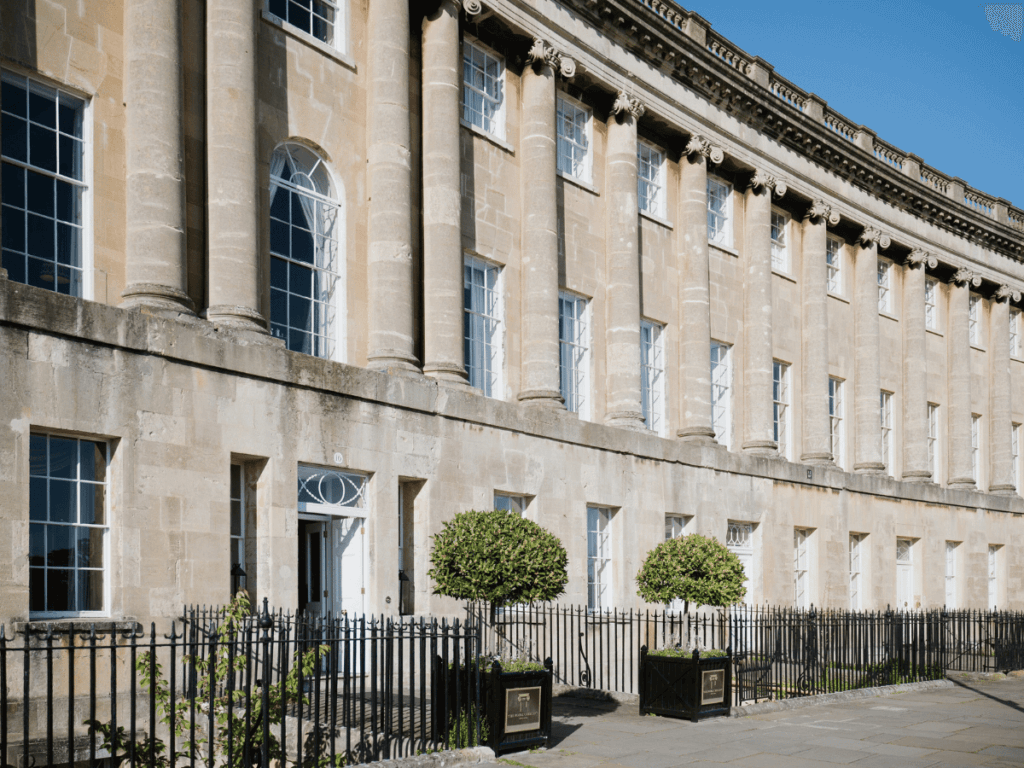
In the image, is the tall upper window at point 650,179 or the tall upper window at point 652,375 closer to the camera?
the tall upper window at point 652,375

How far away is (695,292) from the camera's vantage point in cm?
2439

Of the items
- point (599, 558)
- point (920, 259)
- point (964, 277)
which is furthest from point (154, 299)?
point (964, 277)

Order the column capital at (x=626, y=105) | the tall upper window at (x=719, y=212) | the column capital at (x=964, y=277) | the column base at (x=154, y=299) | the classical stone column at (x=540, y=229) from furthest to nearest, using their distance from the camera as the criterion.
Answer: the column capital at (x=964, y=277) → the tall upper window at (x=719, y=212) → the column capital at (x=626, y=105) → the classical stone column at (x=540, y=229) → the column base at (x=154, y=299)

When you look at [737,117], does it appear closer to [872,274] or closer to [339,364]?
[872,274]

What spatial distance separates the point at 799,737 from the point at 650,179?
14328mm

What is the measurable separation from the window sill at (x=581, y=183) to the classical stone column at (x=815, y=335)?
Answer: 836 centimetres

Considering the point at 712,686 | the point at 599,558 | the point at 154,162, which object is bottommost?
the point at 712,686

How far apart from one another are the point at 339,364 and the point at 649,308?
10.1 metres

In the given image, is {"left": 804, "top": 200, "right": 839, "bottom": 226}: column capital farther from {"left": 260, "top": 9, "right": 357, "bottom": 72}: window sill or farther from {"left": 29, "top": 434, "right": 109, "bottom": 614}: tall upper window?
{"left": 29, "top": 434, "right": 109, "bottom": 614}: tall upper window

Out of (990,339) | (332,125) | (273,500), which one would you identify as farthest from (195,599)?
(990,339)

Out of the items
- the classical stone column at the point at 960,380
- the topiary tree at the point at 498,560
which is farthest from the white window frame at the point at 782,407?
the topiary tree at the point at 498,560

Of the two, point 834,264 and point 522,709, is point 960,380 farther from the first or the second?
point 522,709

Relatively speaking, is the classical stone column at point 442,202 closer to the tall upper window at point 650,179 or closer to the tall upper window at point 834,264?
the tall upper window at point 650,179

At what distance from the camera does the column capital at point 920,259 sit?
32.3m
